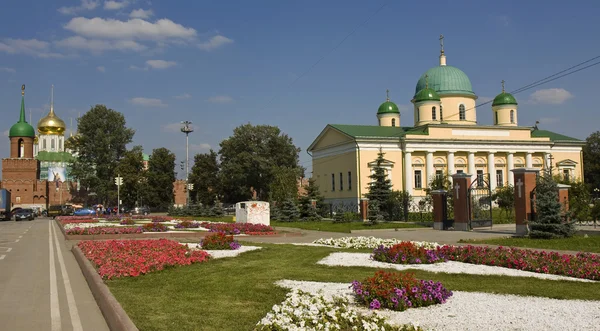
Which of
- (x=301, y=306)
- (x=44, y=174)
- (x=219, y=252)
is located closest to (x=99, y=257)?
(x=219, y=252)

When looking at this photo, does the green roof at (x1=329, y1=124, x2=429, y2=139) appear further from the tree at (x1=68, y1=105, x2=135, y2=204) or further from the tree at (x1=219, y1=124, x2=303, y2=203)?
the tree at (x1=68, y1=105, x2=135, y2=204)

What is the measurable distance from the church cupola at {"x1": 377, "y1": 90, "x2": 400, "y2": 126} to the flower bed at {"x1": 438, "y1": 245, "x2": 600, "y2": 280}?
54087 mm

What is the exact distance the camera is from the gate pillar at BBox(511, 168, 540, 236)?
23.2 meters

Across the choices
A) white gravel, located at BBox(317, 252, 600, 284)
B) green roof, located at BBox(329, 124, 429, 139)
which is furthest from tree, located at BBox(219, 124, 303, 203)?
white gravel, located at BBox(317, 252, 600, 284)

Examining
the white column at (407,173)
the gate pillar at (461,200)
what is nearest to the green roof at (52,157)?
the white column at (407,173)

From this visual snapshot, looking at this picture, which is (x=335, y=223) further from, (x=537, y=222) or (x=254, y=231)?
(x=537, y=222)

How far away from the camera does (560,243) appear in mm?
18562

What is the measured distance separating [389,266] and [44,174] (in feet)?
373

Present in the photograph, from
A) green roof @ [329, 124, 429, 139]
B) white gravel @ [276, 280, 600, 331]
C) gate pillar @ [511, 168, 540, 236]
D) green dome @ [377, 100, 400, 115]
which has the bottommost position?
white gravel @ [276, 280, 600, 331]

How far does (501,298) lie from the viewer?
27.2ft

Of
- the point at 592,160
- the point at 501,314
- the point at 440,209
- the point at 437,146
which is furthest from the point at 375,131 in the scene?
the point at 501,314

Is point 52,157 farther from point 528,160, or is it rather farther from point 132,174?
point 528,160

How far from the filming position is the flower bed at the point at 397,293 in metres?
7.56

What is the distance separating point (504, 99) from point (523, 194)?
1764 inches
